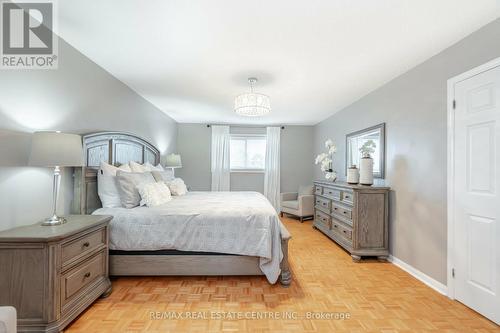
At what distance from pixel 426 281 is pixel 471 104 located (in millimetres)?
1744

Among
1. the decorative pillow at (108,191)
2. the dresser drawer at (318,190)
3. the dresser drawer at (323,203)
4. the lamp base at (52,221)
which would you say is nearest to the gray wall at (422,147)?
the dresser drawer at (323,203)

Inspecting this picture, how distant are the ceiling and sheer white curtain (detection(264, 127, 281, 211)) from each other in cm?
270

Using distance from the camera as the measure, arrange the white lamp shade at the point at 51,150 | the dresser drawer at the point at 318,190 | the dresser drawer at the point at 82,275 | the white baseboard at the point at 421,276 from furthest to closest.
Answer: the dresser drawer at the point at 318,190
the white baseboard at the point at 421,276
the white lamp shade at the point at 51,150
the dresser drawer at the point at 82,275

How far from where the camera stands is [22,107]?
1.86m

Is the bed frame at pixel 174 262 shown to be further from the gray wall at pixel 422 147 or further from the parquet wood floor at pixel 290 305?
the gray wall at pixel 422 147

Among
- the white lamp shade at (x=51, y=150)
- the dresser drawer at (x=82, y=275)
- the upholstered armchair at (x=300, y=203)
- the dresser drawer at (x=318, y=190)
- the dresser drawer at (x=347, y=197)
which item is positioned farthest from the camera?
the upholstered armchair at (x=300, y=203)

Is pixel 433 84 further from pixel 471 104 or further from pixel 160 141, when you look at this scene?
→ pixel 160 141

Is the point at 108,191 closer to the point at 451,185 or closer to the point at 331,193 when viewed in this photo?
the point at 331,193

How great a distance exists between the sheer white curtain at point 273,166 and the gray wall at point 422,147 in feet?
9.93

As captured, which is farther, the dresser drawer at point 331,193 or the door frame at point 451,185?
the dresser drawer at point 331,193

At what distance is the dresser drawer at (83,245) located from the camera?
5.33ft

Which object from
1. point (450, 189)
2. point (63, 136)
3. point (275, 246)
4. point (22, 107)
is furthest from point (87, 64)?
point (450, 189)

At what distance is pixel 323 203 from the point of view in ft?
13.8

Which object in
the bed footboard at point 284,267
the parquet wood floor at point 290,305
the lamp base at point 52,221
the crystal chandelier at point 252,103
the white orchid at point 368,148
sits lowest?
the parquet wood floor at point 290,305
